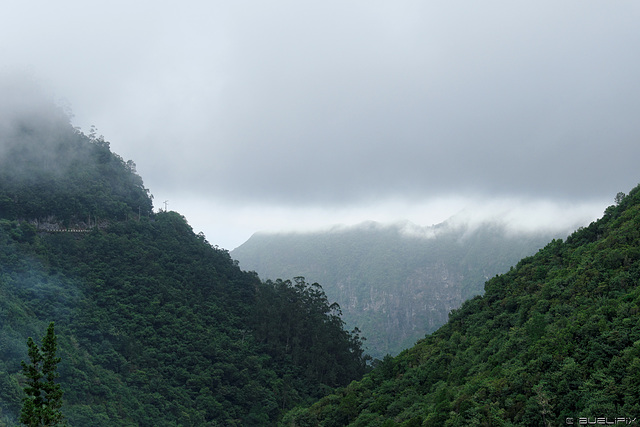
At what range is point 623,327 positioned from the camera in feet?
99.2

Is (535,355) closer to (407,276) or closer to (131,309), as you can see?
(131,309)

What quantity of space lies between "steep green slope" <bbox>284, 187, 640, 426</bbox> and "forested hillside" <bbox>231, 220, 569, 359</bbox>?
95.9 metres

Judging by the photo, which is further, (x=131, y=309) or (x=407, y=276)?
(x=407, y=276)

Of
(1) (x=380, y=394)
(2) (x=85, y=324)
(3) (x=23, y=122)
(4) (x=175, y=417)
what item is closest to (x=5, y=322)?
(2) (x=85, y=324)

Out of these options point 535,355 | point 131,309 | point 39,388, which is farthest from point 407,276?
point 39,388

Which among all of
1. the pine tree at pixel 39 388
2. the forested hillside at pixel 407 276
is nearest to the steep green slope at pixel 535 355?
the pine tree at pixel 39 388

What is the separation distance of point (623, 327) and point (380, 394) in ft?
82.3

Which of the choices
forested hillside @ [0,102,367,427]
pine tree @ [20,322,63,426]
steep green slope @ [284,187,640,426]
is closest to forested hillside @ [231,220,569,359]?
forested hillside @ [0,102,367,427]

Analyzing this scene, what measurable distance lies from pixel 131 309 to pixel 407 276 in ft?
398

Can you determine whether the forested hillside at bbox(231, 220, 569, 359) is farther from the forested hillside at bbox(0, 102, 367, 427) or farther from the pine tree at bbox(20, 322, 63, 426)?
the pine tree at bbox(20, 322, 63, 426)

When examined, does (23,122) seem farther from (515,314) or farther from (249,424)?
(515,314)

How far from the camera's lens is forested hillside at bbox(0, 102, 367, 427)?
60.3 metres

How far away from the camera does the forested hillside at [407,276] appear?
16188 centimetres

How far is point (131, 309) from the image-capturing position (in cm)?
7331
